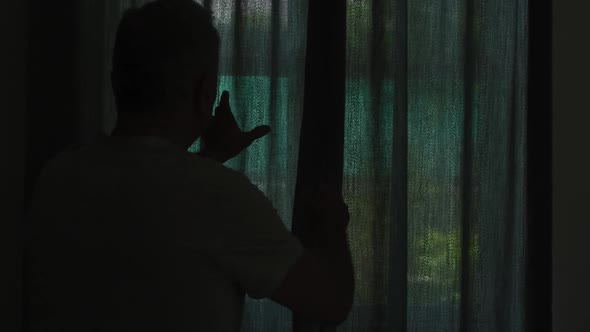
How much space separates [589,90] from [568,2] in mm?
268

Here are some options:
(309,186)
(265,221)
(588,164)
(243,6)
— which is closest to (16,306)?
(309,186)

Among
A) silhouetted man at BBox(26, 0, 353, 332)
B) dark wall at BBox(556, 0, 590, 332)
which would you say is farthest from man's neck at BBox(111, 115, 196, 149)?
dark wall at BBox(556, 0, 590, 332)

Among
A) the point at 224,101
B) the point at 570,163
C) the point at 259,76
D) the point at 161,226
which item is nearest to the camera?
the point at 161,226

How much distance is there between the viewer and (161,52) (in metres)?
0.87

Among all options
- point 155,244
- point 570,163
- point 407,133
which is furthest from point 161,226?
point 570,163

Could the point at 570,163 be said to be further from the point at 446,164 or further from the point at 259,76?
the point at 259,76

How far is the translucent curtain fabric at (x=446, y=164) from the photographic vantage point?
74.5 inches

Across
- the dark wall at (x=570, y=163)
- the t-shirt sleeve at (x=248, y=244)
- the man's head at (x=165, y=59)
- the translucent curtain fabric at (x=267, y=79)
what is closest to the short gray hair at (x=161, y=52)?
the man's head at (x=165, y=59)

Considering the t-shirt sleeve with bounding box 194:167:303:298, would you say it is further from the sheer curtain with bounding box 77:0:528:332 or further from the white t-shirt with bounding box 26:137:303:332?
the sheer curtain with bounding box 77:0:528:332

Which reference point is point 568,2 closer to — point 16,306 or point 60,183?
point 60,183

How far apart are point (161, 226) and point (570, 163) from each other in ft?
5.04

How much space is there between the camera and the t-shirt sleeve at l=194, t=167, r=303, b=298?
0.84 metres

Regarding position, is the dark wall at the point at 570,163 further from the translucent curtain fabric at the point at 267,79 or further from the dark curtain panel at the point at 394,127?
the translucent curtain fabric at the point at 267,79

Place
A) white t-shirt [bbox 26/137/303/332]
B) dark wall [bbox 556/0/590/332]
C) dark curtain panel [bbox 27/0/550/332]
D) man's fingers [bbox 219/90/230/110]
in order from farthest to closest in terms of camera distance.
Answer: dark wall [bbox 556/0/590/332] < dark curtain panel [bbox 27/0/550/332] < man's fingers [bbox 219/90/230/110] < white t-shirt [bbox 26/137/303/332]
